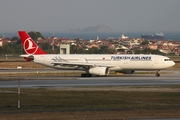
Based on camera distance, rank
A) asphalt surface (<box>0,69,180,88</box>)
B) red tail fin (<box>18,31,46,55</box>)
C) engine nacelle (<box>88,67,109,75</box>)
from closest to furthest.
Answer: asphalt surface (<box>0,69,180,88</box>) < engine nacelle (<box>88,67,109,75</box>) < red tail fin (<box>18,31,46,55</box>)

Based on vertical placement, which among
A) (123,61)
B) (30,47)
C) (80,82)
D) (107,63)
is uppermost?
(30,47)

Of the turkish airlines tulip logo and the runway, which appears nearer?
the runway

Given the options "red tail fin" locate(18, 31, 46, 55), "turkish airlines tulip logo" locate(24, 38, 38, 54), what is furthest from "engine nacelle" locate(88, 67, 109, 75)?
"turkish airlines tulip logo" locate(24, 38, 38, 54)

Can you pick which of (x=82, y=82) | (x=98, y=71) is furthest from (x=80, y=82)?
(x=98, y=71)

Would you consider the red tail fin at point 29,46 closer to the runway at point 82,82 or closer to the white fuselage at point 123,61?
the white fuselage at point 123,61

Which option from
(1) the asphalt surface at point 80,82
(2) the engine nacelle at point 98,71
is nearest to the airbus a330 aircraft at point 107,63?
(2) the engine nacelle at point 98,71

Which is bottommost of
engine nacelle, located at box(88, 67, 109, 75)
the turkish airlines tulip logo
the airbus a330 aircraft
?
engine nacelle, located at box(88, 67, 109, 75)

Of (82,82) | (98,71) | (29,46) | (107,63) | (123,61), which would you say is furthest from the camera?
(29,46)

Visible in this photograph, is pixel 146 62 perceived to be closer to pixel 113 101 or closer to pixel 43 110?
pixel 113 101

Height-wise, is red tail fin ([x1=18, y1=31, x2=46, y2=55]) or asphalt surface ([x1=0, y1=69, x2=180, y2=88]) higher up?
red tail fin ([x1=18, y1=31, x2=46, y2=55])

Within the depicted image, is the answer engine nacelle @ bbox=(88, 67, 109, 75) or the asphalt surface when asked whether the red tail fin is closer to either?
engine nacelle @ bbox=(88, 67, 109, 75)

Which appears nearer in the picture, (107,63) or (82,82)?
(82,82)

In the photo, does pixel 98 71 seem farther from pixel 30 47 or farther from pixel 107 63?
pixel 30 47

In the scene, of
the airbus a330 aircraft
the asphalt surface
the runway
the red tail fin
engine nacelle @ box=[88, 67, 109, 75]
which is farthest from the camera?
the red tail fin
